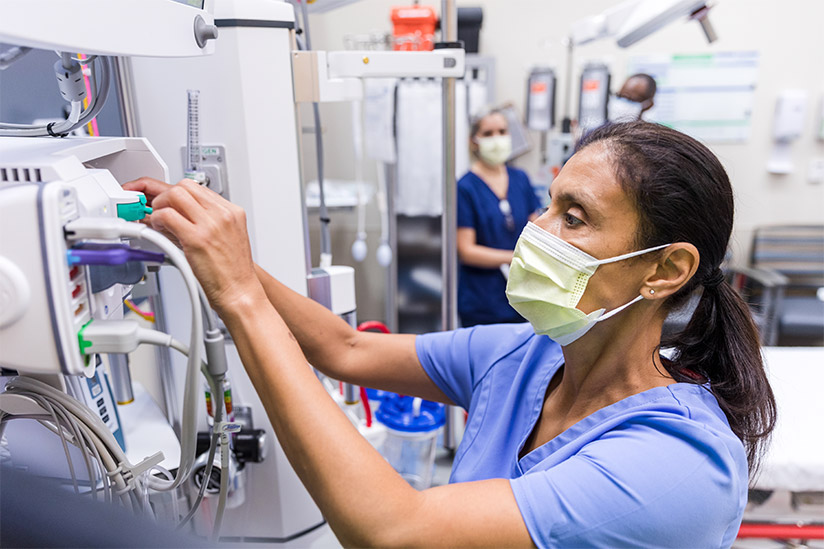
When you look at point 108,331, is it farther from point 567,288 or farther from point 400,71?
point 400,71

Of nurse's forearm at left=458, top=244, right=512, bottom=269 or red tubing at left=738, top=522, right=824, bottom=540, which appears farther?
nurse's forearm at left=458, top=244, right=512, bottom=269

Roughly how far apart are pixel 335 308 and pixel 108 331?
2.32 ft

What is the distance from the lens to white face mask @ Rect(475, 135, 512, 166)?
262 centimetres

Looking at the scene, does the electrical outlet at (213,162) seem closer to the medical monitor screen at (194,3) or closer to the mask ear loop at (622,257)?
the medical monitor screen at (194,3)

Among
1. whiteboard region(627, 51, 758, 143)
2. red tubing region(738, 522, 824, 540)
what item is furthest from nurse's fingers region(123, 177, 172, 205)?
whiteboard region(627, 51, 758, 143)

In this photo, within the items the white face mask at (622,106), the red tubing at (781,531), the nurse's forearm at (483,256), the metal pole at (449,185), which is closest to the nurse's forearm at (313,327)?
the metal pole at (449,185)

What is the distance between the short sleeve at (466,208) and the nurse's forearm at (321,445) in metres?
1.92

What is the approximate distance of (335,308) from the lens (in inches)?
49.0

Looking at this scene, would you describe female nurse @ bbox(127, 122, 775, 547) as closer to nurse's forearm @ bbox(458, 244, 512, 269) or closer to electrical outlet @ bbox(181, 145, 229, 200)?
electrical outlet @ bbox(181, 145, 229, 200)

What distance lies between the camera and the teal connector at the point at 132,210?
668mm

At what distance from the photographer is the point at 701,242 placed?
0.85m

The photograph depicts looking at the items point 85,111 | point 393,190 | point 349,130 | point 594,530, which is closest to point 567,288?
point 594,530

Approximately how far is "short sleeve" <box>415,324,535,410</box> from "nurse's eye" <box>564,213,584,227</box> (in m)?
0.27

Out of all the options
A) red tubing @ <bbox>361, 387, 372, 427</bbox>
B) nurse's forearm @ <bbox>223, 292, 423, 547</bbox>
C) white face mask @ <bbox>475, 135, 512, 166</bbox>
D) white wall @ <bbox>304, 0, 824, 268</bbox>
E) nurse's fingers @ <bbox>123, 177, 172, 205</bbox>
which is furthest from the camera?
white wall @ <bbox>304, 0, 824, 268</bbox>
